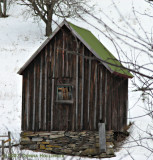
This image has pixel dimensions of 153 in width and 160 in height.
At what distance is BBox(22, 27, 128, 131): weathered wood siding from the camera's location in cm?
1227

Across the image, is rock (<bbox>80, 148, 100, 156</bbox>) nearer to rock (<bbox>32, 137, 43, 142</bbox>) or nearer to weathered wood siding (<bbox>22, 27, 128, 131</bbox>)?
weathered wood siding (<bbox>22, 27, 128, 131</bbox>)

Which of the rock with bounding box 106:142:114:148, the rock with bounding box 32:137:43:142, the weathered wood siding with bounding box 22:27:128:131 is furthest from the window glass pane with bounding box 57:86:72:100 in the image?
the rock with bounding box 106:142:114:148

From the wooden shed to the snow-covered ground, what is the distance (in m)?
1.37

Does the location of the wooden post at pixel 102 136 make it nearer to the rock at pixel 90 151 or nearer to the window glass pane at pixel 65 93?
the rock at pixel 90 151

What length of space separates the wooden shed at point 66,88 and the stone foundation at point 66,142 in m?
0.22

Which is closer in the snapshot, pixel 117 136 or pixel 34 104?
pixel 34 104

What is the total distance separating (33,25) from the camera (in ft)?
115

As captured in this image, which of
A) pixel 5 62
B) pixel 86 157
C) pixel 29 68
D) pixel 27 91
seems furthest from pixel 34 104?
pixel 5 62

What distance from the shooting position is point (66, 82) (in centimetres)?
1257

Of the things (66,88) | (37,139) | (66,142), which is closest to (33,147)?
(37,139)

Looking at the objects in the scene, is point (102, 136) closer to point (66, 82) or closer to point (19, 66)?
point (66, 82)

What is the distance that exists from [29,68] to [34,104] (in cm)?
147

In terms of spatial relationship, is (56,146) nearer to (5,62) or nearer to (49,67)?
(49,67)

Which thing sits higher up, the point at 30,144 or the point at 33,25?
the point at 33,25
